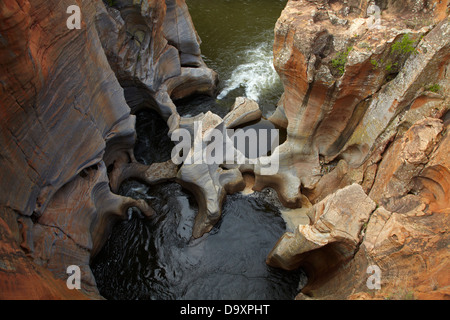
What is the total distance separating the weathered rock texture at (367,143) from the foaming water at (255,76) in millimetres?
3922

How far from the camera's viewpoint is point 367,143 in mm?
6750

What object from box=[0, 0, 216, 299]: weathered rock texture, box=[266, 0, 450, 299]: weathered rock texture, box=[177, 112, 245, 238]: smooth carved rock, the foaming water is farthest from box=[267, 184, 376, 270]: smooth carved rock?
the foaming water

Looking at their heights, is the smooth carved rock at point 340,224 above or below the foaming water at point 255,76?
below

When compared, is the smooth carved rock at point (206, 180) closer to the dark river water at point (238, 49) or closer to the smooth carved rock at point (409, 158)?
the dark river water at point (238, 49)

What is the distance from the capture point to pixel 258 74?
1237 cm

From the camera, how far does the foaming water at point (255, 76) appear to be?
11719 millimetres

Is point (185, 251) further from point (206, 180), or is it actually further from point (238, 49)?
point (238, 49)

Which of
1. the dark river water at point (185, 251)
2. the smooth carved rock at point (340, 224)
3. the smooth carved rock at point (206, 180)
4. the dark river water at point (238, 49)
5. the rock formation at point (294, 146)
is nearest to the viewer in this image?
the rock formation at point (294, 146)

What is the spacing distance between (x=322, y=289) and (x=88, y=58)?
6.75 metres

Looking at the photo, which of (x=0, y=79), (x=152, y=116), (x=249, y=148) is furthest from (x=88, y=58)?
(x=249, y=148)

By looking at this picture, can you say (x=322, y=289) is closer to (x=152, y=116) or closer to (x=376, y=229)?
(x=376, y=229)

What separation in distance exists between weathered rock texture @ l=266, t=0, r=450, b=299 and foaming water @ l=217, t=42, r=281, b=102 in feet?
12.9

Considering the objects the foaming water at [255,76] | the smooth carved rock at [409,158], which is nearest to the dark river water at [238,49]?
the foaming water at [255,76]

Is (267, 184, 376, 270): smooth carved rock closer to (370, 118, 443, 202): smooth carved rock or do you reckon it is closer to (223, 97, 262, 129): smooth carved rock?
(370, 118, 443, 202): smooth carved rock
